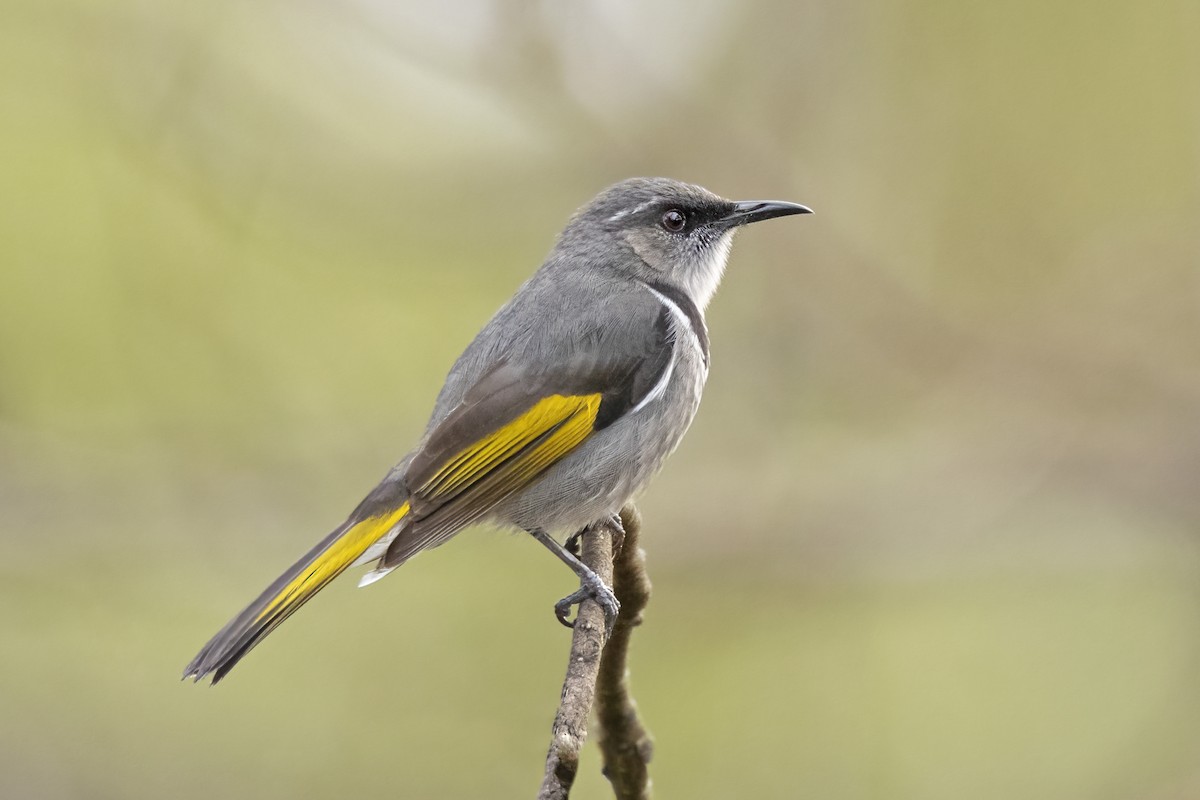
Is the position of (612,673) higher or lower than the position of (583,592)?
lower

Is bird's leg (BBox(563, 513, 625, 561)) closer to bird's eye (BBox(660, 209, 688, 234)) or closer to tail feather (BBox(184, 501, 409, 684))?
tail feather (BBox(184, 501, 409, 684))

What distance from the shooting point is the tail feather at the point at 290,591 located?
351 cm

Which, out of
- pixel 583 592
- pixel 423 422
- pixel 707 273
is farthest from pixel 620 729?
pixel 423 422

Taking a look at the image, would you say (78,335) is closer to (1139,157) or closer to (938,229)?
(938,229)

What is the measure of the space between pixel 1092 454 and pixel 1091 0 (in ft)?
10.5

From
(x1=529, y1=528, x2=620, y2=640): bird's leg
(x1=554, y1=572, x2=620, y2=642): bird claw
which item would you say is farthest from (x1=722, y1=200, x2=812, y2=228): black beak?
(x1=554, y1=572, x2=620, y2=642): bird claw

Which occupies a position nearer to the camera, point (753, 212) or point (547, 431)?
point (547, 431)

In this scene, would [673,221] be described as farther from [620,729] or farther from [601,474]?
[620,729]

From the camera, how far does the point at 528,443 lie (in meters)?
4.11

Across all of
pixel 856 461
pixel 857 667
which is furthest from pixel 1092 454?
pixel 857 667

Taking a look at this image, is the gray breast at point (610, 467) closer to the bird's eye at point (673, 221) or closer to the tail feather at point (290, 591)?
the tail feather at point (290, 591)

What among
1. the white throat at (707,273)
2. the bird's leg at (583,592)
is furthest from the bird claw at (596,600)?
the white throat at (707,273)

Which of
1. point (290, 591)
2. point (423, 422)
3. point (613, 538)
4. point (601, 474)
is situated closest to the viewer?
point (290, 591)

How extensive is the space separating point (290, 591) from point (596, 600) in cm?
93
